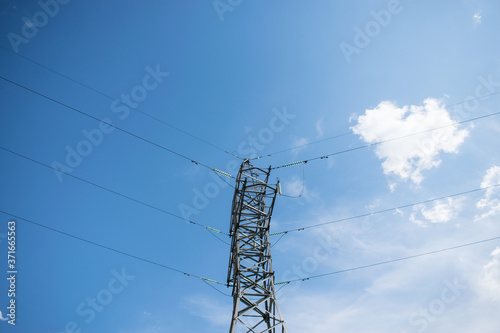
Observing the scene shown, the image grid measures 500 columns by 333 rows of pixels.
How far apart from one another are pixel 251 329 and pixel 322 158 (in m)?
10.6

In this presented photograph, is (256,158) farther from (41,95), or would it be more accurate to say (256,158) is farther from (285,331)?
(41,95)

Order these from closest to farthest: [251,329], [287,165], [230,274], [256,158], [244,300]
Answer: [251,329] → [244,300] → [230,274] → [287,165] → [256,158]

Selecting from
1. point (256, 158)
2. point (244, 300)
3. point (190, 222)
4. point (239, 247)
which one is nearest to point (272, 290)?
point (244, 300)

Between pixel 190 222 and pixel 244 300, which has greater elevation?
pixel 190 222

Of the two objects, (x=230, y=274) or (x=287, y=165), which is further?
(x=287, y=165)

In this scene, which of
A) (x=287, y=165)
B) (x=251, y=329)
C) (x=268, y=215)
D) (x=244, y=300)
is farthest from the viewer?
(x=287, y=165)

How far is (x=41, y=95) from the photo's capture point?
12117mm

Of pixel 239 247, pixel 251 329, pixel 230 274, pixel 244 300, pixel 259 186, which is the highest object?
pixel 259 186

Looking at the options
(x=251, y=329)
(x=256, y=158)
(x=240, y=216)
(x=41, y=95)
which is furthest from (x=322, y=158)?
(x=41, y=95)

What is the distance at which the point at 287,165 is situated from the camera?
17.2 metres

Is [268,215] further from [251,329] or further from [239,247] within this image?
[251,329]

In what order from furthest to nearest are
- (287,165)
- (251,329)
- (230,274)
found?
1. (287,165)
2. (230,274)
3. (251,329)

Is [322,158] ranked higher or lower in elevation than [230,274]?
higher

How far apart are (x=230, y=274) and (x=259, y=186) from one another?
5209 millimetres
